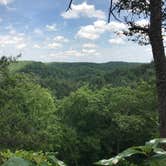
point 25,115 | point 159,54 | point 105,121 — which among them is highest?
point 159,54

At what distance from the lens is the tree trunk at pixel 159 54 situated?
523 centimetres

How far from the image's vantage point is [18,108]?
42.1 meters

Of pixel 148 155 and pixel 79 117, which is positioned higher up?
pixel 148 155

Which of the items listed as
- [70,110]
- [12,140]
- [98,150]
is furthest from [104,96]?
[12,140]

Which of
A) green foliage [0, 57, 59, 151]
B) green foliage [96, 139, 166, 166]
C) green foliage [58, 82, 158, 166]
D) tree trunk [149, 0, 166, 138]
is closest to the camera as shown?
green foliage [96, 139, 166, 166]

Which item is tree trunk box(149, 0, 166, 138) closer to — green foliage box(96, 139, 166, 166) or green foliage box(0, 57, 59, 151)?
green foliage box(96, 139, 166, 166)

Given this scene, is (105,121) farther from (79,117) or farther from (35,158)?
(35,158)

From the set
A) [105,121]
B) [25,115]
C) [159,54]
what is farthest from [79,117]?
[159,54]

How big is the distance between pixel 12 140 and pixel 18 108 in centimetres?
795

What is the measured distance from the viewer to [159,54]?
17.8 ft

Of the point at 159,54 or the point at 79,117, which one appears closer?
the point at 159,54

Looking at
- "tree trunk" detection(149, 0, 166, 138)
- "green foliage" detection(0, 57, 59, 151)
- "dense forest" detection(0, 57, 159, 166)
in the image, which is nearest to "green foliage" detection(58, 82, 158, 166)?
"dense forest" detection(0, 57, 159, 166)

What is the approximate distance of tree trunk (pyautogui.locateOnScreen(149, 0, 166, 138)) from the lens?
5230 mm

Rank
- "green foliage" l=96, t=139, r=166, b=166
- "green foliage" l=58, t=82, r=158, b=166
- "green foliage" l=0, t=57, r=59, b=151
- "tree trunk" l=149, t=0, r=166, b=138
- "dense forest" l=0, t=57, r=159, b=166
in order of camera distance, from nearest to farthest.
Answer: "green foliage" l=96, t=139, r=166, b=166, "tree trunk" l=149, t=0, r=166, b=138, "green foliage" l=0, t=57, r=59, b=151, "dense forest" l=0, t=57, r=159, b=166, "green foliage" l=58, t=82, r=158, b=166
